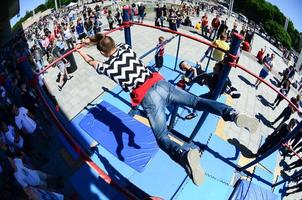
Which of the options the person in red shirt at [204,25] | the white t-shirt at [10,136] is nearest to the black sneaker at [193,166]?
the white t-shirt at [10,136]

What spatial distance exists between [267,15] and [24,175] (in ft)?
161

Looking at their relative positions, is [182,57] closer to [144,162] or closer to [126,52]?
[144,162]

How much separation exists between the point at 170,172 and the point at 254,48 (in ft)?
43.5

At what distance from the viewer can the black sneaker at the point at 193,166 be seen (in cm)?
356

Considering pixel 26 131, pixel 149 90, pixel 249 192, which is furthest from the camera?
pixel 249 192

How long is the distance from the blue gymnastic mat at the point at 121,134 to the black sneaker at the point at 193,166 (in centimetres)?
315

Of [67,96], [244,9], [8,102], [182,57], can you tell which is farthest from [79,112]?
[244,9]

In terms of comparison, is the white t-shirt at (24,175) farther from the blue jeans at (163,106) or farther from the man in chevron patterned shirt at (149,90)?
the blue jeans at (163,106)

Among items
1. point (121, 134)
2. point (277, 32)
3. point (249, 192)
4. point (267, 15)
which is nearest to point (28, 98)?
point (121, 134)

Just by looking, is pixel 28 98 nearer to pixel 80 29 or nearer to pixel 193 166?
pixel 193 166

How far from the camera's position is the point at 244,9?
47156mm

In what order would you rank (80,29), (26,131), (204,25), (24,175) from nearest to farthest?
(24,175) → (26,131) → (80,29) → (204,25)

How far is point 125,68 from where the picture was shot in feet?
13.1

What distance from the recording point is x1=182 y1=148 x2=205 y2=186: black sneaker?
11.7 ft
